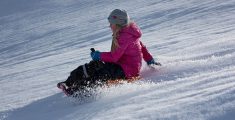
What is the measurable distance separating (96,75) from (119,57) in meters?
0.41

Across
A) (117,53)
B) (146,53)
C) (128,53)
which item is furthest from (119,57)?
(146,53)

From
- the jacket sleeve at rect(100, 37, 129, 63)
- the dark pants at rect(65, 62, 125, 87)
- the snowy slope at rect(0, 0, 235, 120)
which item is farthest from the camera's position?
the jacket sleeve at rect(100, 37, 129, 63)

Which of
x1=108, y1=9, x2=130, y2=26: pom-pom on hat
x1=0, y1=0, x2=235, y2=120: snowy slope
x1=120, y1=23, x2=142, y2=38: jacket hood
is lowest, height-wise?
x1=0, y1=0, x2=235, y2=120: snowy slope

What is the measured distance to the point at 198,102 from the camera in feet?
9.70

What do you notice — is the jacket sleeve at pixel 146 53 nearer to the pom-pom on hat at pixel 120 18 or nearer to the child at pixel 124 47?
the child at pixel 124 47

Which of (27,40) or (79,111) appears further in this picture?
(27,40)

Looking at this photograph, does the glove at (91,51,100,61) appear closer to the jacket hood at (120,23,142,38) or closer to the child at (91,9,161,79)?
the child at (91,9,161,79)

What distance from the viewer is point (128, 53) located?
575cm

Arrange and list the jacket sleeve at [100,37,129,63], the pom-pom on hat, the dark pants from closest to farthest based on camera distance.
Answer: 1. the dark pants
2. the jacket sleeve at [100,37,129,63]
3. the pom-pom on hat

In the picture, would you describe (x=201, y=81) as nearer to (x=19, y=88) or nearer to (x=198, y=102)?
(x=198, y=102)

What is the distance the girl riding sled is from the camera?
5.56 metres

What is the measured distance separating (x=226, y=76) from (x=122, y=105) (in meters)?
0.98

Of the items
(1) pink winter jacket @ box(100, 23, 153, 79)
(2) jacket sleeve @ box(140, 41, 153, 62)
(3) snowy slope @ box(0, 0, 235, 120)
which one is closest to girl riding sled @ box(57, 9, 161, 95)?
(1) pink winter jacket @ box(100, 23, 153, 79)

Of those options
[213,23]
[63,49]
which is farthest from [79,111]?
[63,49]
